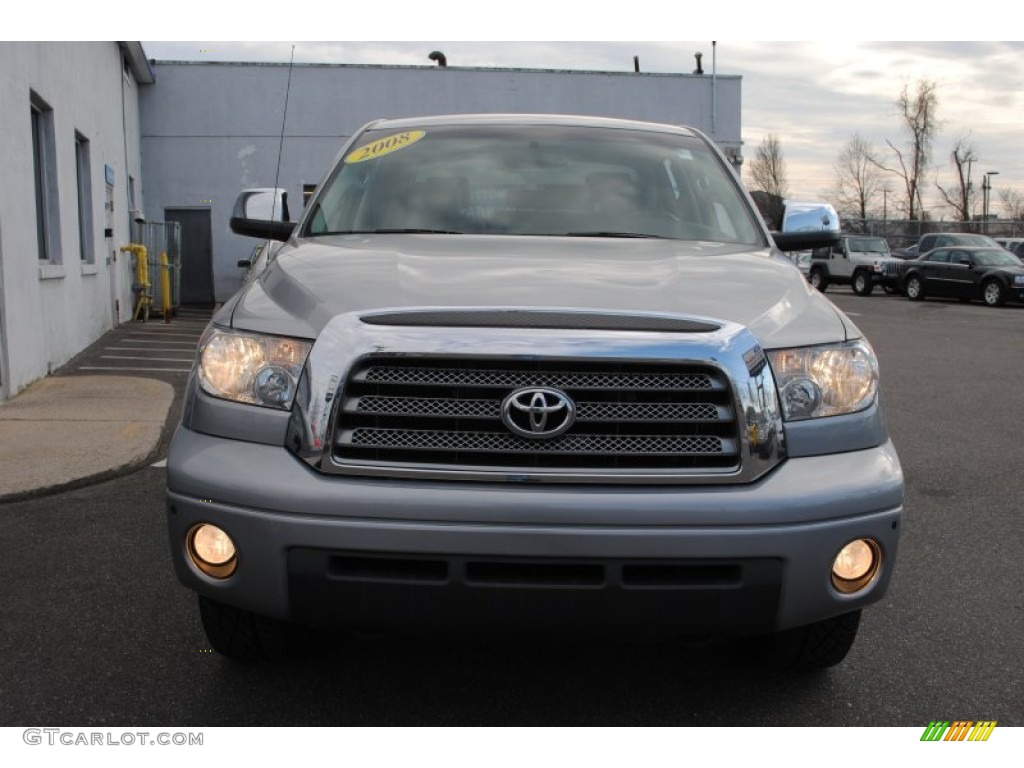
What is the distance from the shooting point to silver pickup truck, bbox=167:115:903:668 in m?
2.49

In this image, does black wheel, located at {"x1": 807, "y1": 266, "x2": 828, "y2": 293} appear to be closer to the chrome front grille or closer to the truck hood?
the truck hood

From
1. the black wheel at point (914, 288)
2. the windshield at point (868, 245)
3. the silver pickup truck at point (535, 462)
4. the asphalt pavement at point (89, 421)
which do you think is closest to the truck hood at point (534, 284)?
the silver pickup truck at point (535, 462)

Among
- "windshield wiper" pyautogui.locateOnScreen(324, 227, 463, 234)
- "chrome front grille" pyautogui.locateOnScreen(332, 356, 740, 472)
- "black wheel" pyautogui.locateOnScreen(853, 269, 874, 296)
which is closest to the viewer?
"chrome front grille" pyautogui.locateOnScreen(332, 356, 740, 472)

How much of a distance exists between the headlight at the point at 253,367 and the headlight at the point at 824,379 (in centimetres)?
122

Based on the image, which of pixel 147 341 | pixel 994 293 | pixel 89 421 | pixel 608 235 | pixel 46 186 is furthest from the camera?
pixel 994 293

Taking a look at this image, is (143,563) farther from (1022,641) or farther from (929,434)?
(929,434)

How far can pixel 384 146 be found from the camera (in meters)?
4.33

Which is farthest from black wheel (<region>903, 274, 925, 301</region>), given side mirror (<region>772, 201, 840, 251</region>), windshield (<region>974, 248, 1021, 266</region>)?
side mirror (<region>772, 201, 840, 251</region>)

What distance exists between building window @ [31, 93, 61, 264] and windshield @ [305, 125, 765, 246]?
8.34 m

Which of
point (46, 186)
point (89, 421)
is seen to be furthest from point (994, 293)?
point (89, 421)

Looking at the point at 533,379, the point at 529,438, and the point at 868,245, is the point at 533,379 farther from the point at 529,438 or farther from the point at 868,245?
the point at 868,245

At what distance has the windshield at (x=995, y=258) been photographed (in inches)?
1040

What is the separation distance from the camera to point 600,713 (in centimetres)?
297

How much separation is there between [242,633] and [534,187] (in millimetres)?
1958
